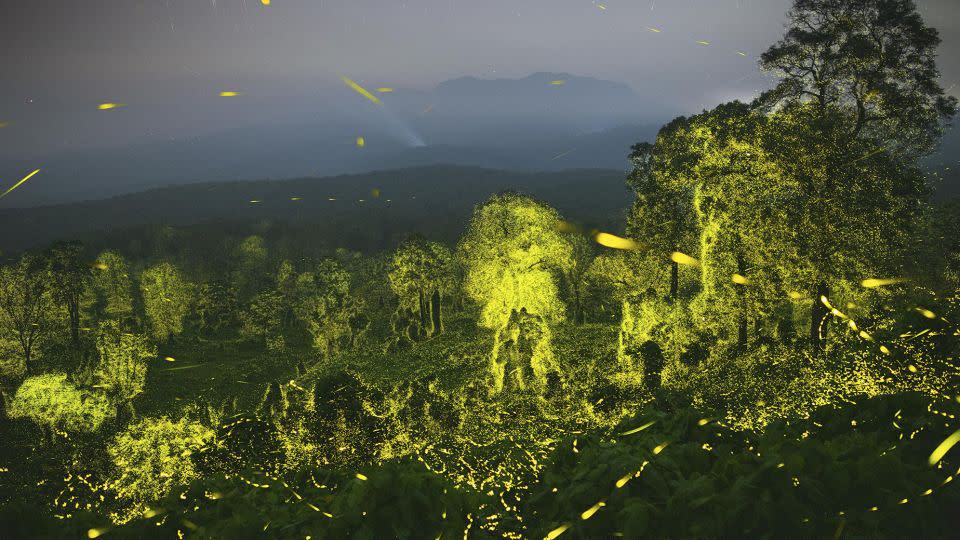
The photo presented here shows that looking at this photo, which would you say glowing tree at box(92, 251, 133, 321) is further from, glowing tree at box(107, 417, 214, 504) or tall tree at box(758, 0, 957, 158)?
tall tree at box(758, 0, 957, 158)

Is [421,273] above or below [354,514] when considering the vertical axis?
below

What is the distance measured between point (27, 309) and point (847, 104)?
6168cm

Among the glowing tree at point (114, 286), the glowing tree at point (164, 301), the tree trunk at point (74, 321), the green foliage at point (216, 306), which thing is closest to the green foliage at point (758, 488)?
the tree trunk at point (74, 321)

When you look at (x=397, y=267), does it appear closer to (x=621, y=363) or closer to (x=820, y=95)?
(x=621, y=363)

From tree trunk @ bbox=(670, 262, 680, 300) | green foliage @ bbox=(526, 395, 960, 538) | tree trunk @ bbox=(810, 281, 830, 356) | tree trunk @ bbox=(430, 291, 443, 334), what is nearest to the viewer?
green foliage @ bbox=(526, 395, 960, 538)

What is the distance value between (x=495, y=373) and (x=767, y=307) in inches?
564

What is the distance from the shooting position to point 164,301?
201 feet

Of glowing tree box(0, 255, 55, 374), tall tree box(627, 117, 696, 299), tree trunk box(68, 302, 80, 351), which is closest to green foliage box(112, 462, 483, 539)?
tall tree box(627, 117, 696, 299)

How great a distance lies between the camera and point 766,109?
26.0m

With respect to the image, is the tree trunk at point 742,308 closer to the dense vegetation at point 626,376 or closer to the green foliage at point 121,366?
the dense vegetation at point 626,376

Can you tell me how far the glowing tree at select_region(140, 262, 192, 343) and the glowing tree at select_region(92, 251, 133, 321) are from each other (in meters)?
3.57

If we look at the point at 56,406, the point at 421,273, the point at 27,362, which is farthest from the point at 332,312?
the point at 27,362

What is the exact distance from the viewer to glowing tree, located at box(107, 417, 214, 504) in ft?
67.3

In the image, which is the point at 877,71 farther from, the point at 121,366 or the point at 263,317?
the point at 263,317
